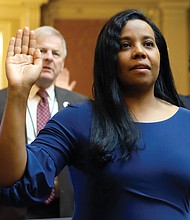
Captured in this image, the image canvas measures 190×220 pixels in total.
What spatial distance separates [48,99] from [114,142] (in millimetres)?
1024

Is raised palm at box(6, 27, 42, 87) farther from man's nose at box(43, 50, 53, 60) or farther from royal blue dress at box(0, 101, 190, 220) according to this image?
man's nose at box(43, 50, 53, 60)

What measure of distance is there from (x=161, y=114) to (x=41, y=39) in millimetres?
1071

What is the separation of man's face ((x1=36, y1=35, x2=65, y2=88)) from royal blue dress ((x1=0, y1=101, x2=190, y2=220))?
974 mm

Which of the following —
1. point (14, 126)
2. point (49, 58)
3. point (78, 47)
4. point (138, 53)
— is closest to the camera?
point (14, 126)

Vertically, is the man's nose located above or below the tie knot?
above

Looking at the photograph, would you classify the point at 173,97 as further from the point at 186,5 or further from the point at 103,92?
the point at 186,5

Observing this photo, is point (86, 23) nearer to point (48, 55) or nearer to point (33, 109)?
point (48, 55)

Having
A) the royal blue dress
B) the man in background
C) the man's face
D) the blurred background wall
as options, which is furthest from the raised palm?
the blurred background wall

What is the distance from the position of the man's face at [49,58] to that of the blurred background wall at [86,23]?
2.72m

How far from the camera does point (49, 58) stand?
6.37 feet

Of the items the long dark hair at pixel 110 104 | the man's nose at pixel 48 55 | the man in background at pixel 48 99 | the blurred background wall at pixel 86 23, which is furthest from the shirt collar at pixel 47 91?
the blurred background wall at pixel 86 23

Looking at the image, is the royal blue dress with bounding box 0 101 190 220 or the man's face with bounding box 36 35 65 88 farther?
the man's face with bounding box 36 35 65 88

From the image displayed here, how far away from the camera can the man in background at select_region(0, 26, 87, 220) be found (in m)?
1.72

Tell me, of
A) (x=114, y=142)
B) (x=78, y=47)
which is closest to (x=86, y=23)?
(x=78, y=47)
